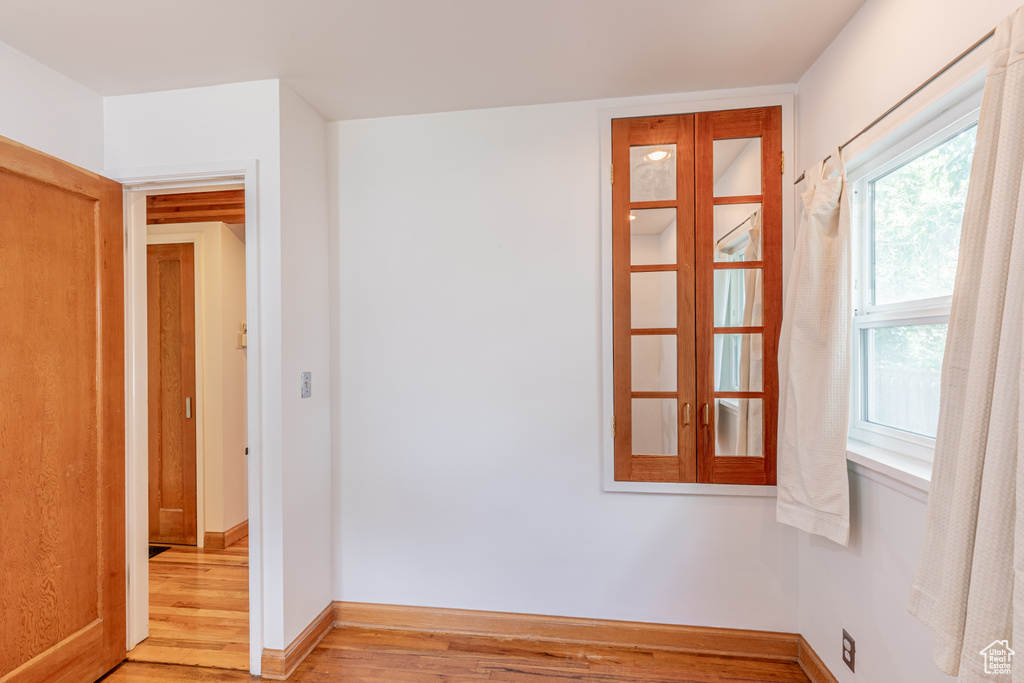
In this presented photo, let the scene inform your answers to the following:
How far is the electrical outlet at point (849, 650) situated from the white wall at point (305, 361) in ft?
7.13

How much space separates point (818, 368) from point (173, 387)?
156 inches

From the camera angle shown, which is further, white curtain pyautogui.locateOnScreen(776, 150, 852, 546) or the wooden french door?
the wooden french door

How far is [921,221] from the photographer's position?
156 centimetres

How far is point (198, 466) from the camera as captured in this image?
3.55 meters

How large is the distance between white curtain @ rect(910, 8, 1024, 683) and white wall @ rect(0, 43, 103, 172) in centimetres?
296

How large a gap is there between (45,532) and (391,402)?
137 centimetres

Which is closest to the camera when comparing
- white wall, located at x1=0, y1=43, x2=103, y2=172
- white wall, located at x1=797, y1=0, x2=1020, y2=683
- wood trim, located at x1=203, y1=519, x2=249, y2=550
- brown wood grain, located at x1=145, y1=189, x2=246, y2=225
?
white wall, located at x1=797, y1=0, x2=1020, y2=683

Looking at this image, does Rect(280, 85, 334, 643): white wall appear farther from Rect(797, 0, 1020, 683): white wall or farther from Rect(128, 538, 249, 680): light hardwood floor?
Rect(797, 0, 1020, 683): white wall

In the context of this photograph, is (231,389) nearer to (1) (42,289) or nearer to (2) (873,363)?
(1) (42,289)

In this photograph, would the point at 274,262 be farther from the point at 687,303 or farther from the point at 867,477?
the point at 867,477

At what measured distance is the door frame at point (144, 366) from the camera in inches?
84.2

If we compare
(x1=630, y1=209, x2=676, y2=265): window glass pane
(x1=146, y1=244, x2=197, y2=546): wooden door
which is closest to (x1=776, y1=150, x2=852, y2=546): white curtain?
(x1=630, y1=209, x2=676, y2=265): window glass pane

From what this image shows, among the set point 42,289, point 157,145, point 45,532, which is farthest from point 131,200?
point 45,532

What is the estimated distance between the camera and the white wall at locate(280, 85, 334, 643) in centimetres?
216
